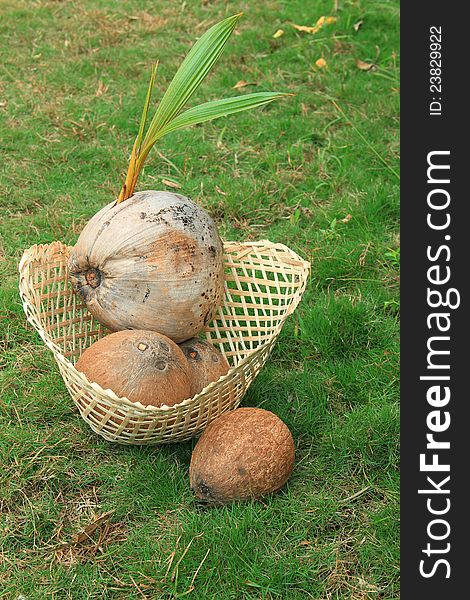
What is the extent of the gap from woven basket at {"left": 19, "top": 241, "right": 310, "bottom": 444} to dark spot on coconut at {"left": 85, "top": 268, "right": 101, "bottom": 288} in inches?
4.9

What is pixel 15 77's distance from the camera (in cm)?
517

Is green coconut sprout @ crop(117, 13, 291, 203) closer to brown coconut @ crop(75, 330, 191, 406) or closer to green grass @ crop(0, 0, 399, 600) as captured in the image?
brown coconut @ crop(75, 330, 191, 406)

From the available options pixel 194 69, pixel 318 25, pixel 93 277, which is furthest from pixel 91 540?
pixel 318 25

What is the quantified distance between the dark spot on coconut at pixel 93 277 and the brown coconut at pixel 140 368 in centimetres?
26

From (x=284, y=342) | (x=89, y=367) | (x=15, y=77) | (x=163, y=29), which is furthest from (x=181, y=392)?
(x=163, y=29)

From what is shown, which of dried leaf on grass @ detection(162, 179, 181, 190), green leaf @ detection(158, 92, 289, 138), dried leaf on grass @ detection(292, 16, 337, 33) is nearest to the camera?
green leaf @ detection(158, 92, 289, 138)

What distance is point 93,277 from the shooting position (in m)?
2.81

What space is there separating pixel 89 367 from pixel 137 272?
1.14 feet

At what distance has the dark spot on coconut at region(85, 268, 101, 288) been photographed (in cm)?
280

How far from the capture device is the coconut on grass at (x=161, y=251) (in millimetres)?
2723

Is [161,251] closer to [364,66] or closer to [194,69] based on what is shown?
[194,69]

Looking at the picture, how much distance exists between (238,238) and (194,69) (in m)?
1.23

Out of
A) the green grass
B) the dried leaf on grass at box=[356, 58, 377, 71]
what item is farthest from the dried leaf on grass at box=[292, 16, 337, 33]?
A: the dried leaf on grass at box=[356, 58, 377, 71]

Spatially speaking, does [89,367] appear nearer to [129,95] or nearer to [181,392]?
[181,392]
